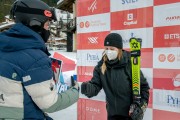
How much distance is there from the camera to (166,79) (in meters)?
3.16

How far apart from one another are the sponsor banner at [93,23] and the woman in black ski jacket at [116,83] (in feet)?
2.53

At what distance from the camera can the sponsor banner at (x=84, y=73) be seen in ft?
13.5

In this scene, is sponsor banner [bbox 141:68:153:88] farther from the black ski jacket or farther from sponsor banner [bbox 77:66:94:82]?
sponsor banner [bbox 77:66:94:82]

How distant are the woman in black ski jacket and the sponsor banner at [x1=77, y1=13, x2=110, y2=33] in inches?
30.4

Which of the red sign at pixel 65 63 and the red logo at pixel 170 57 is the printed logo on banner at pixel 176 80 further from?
the red sign at pixel 65 63

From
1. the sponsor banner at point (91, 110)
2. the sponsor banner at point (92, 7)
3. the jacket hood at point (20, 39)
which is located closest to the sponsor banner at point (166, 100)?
the sponsor banner at point (91, 110)

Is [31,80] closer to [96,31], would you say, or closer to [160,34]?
[160,34]

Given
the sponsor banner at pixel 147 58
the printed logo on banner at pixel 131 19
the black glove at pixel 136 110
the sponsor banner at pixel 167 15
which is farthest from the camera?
the printed logo on banner at pixel 131 19

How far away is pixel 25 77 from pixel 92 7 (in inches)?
99.7

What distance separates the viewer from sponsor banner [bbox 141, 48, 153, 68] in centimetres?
328

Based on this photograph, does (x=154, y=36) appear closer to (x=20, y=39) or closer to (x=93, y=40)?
(x=93, y=40)

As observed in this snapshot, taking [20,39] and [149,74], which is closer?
[20,39]

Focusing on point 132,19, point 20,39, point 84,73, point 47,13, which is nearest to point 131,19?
point 132,19

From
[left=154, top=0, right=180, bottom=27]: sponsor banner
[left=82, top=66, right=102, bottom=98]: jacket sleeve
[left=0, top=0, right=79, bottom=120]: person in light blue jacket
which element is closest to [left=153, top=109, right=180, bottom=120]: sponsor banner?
[left=82, top=66, right=102, bottom=98]: jacket sleeve
